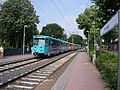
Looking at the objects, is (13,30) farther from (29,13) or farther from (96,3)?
(96,3)

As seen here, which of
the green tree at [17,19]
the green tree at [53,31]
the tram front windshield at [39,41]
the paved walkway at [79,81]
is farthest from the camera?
the green tree at [53,31]

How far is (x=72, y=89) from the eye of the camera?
1024 cm

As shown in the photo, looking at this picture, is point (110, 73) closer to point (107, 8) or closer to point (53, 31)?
point (107, 8)

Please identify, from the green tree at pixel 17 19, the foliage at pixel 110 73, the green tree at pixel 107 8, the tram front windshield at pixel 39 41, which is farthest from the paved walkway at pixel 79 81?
the green tree at pixel 17 19

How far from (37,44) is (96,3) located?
16.4m

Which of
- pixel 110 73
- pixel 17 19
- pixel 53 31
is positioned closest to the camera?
pixel 110 73

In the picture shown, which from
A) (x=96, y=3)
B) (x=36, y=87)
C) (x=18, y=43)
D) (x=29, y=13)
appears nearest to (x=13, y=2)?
(x=29, y=13)

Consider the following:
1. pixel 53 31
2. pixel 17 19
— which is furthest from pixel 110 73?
pixel 53 31

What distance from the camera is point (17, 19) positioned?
6006 cm

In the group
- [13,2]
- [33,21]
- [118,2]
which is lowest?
[118,2]

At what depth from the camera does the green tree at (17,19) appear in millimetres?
59500

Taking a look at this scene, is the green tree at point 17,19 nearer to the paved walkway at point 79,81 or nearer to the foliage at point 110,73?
the paved walkway at point 79,81

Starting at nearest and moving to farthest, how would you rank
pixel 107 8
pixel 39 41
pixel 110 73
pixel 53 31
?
pixel 110 73 → pixel 107 8 → pixel 39 41 → pixel 53 31

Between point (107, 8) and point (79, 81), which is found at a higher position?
point (107, 8)
